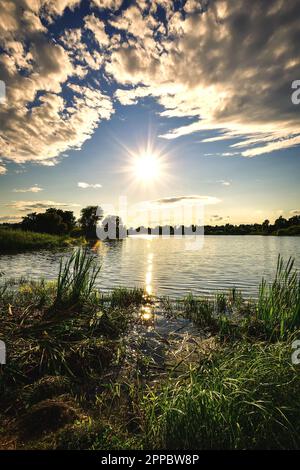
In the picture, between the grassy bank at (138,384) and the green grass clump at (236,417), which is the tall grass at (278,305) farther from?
the green grass clump at (236,417)

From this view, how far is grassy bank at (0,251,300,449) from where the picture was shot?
14.3 ft

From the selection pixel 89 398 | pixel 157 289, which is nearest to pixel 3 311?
pixel 89 398

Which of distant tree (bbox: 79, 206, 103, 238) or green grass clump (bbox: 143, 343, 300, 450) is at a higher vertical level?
distant tree (bbox: 79, 206, 103, 238)

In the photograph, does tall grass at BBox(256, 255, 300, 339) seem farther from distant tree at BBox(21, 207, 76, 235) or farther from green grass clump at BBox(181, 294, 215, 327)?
distant tree at BBox(21, 207, 76, 235)

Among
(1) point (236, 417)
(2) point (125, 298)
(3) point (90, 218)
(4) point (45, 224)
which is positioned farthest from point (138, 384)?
(3) point (90, 218)

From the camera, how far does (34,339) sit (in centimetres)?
739

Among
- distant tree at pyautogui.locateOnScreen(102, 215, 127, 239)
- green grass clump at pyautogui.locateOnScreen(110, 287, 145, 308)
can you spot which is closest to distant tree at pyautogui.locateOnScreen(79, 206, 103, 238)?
distant tree at pyautogui.locateOnScreen(102, 215, 127, 239)

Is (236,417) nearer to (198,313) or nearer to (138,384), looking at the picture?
(138,384)

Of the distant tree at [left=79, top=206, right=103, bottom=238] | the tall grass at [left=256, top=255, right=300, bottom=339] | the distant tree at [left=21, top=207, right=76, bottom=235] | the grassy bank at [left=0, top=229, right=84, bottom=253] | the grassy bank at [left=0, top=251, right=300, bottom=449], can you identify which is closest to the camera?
the grassy bank at [left=0, top=251, right=300, bottom=449]

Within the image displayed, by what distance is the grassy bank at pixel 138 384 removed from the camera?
4359 mm

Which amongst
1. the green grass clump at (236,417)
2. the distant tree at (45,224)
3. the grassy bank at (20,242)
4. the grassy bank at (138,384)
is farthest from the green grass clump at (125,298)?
the distant tree at (45,224)
